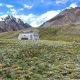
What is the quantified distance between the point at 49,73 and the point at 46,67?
11.8 ft

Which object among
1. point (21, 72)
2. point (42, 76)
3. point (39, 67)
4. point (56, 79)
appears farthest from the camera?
point (39, 67)

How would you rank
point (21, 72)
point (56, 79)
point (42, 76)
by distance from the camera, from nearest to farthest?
1. point (56, 79)
2. point (42, 76)
3. point (21, 72)

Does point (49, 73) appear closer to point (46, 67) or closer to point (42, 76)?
point (42, 76)

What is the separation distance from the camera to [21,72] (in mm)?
23703

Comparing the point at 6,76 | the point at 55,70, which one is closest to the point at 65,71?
the point at 55,70

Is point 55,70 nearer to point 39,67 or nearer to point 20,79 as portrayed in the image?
point 39,67

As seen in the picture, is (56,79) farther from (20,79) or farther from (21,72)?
(21,72)

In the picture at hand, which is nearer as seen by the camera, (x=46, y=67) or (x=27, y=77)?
(x=27, y=77)

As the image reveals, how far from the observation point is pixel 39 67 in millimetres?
26672

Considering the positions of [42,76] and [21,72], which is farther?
[21,72]

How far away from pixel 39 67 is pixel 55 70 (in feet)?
7.31

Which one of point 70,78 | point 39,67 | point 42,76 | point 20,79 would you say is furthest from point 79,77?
point 39,67

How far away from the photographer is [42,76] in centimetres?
2222

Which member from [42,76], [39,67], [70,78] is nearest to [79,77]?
[70,78]
